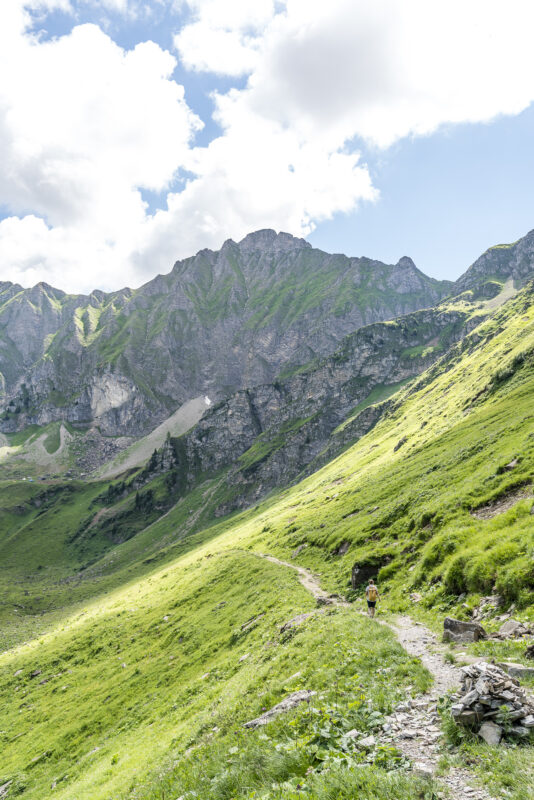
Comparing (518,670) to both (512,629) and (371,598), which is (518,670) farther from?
(371,598)

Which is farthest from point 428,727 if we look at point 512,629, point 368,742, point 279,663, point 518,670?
point 279,663

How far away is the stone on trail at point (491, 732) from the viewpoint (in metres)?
8.36

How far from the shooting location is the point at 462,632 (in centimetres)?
1697

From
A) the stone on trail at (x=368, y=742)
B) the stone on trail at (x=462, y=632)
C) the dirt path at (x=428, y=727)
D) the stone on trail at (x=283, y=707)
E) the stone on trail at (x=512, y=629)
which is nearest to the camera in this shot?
the dirt path at (x=428, y=727)

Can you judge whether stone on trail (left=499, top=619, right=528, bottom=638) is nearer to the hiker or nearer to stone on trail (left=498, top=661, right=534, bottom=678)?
stone on trail (left=498, top=661, right=534, bottom=678)

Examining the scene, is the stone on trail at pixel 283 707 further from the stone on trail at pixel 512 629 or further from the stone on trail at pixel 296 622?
the stone on trail at pixel 296 622

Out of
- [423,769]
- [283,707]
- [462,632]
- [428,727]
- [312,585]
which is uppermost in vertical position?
[423,769]

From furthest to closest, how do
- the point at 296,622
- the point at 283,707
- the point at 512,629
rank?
the point at 296,622
the point at 512,629
the point at 283,707

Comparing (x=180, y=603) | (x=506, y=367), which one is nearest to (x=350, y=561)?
(x=180, y=603)

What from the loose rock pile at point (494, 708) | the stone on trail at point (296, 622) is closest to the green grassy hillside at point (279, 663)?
the loose rock pile at point (494, 708)

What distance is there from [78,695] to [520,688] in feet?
166

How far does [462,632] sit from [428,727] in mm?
8656

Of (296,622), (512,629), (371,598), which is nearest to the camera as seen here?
(512,629)

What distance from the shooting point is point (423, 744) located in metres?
9.09
